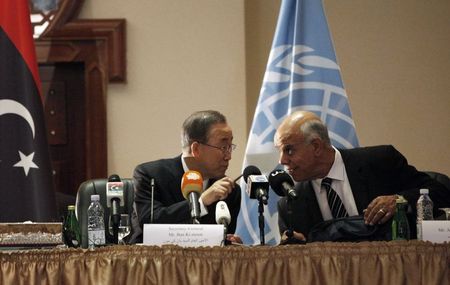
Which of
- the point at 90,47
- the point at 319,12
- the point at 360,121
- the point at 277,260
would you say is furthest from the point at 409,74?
the point at 277,260

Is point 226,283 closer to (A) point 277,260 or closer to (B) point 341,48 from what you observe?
(A) point 277,260

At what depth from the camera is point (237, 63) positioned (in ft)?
19.1

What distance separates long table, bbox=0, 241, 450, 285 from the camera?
10.2ft

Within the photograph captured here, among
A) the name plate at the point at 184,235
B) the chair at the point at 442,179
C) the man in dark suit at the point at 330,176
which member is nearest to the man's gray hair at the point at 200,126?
the man in dark suit at the point at 330,176

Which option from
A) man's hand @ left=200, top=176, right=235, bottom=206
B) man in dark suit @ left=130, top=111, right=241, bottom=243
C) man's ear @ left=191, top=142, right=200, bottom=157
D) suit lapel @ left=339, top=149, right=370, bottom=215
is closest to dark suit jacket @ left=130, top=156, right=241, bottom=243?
man in dark suit @ left=130, top=111, right=241, bottom=243

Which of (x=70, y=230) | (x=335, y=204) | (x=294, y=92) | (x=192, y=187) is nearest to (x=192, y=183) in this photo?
(x=192, y=187)

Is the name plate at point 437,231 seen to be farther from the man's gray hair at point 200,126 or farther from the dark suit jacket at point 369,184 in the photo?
the man's gray hair at point 200,126

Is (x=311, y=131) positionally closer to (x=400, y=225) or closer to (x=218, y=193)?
(x=218, y=193)

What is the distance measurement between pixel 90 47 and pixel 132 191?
171cm

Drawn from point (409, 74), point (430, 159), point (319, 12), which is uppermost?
point (319, 12)

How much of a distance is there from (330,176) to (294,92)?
104 centimetres

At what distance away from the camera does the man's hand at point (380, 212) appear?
3.73 metres

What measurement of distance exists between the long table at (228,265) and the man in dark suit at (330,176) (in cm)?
110

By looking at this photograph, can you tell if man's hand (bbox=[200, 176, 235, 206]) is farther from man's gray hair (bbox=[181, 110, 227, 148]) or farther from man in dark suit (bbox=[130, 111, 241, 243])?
man's gray hair (bbox=[181, 110, 227, 148])
